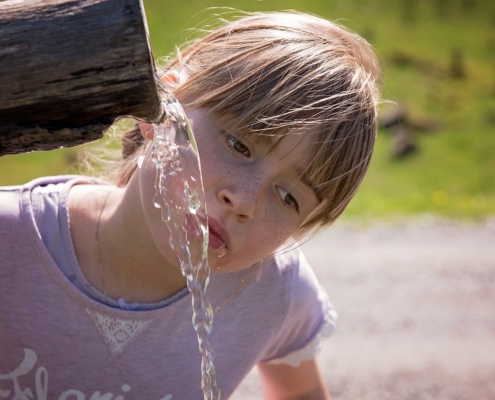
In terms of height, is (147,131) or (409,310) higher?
(147,131)

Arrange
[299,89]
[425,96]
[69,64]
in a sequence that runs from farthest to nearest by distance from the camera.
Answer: [425,96] < [299,89] < [69,64]

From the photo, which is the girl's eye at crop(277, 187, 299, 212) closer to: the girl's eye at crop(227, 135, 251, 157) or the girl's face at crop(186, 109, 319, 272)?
the girl's face at crop(186, 109, 319, 272)

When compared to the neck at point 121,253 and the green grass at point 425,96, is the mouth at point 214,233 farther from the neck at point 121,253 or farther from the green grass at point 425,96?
the green grass at point 425,96

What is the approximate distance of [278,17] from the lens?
187 centimetres

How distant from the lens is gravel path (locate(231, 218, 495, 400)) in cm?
413

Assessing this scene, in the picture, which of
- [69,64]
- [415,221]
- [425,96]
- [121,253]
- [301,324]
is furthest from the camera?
[425,96]

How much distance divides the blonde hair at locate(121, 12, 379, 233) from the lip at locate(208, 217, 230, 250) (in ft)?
0.80

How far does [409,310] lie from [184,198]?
3804mm

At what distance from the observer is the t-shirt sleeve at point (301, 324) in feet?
7.06

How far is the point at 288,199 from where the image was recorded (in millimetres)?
1662

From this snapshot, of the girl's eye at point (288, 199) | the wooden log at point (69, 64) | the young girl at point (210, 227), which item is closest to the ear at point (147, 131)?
the young girl at point (210, 227)

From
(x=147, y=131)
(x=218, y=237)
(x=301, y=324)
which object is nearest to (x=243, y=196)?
(x=218, y=237)

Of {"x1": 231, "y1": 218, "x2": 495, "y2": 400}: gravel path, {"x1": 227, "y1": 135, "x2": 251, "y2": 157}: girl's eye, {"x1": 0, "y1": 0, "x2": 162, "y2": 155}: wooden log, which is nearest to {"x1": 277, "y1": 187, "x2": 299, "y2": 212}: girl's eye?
{"x1": 227, "y1": 135, "x2": 251, "y2": 157}: girl's eye

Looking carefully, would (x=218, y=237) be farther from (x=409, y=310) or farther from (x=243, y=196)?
(x=409, y=310)
